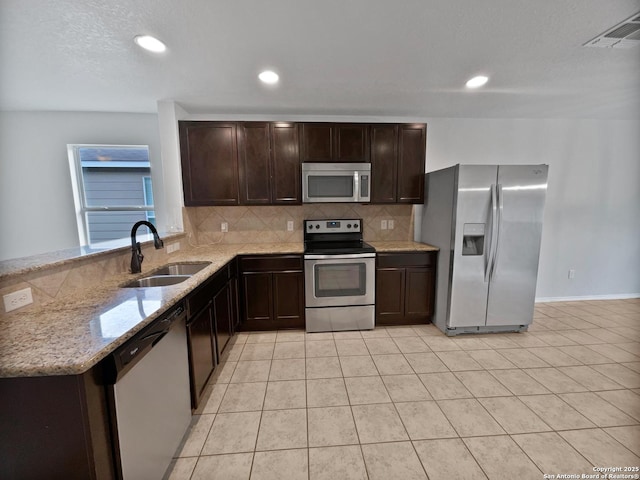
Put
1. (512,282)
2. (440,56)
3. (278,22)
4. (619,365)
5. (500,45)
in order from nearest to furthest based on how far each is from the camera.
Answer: (278,22)
(500,45)
(440,56)
(619,365)
(512,282)

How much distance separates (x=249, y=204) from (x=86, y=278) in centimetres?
170

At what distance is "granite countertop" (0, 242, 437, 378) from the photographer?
0.83m

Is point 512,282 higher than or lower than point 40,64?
lower

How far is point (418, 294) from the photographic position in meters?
3.03

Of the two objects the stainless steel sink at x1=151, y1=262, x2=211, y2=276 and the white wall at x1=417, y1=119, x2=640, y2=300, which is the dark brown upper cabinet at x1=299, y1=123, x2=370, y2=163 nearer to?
the white wall at x1=417, y1=119, x2=640, y2=300

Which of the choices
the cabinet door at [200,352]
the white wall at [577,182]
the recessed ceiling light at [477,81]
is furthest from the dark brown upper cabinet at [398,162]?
the cabinet door at [200,352]

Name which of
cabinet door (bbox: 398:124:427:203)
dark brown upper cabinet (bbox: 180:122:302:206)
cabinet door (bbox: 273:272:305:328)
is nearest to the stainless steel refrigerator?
cabinet door (bbox: 398:124:427:203)

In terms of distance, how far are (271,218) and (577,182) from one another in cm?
428

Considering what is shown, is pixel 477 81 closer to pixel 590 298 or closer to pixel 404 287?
pixel 404 287

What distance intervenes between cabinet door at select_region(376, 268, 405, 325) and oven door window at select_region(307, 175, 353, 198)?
39.8 inches

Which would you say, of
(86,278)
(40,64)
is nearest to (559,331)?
(86,278)

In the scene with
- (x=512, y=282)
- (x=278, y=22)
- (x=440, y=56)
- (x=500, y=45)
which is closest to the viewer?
(x=278, y=22)

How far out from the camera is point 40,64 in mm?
2006

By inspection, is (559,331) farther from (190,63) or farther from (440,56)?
(190,63)
